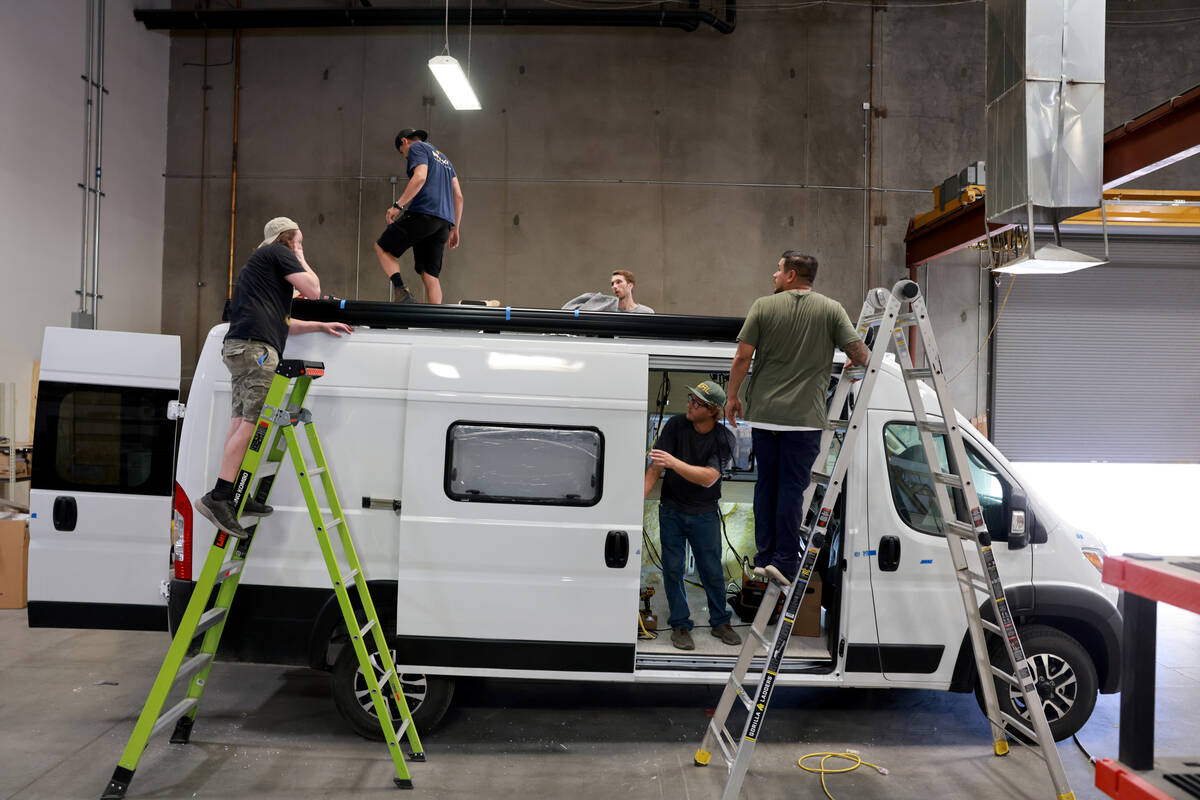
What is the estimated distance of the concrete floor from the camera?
341 centimetres

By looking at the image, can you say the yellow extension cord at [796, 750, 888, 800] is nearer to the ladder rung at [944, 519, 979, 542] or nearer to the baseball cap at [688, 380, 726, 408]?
the ladder rung at [944, 519, 979, 542]

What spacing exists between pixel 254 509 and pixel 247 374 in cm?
69

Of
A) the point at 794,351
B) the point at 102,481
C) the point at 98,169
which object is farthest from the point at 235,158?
the point at 794,351

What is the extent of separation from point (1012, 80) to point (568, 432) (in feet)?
12.5

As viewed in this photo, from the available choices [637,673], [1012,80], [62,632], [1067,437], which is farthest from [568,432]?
[1067,437]

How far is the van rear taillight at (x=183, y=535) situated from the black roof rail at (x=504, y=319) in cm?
106

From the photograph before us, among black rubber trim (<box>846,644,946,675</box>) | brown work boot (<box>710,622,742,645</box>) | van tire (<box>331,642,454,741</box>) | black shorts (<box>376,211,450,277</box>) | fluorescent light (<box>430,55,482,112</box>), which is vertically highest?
fluorescent light (<box>430,55,482,112</box>)

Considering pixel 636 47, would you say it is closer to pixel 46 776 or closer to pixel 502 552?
pixel 502 552

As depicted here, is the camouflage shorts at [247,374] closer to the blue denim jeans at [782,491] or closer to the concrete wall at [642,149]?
the blue denim jeans at [782,491]

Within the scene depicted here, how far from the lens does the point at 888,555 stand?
372 centimetres

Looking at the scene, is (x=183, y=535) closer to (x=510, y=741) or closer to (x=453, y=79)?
(x=510, y=741)

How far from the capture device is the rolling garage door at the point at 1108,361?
9078mm

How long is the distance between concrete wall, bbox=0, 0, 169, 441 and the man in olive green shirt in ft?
23.4

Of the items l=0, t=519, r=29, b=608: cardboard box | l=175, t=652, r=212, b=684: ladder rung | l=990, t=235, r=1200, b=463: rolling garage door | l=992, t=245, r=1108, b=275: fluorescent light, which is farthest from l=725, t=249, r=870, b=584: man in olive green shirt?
l=990, t=235, r=1200, b=463: rolling garage door
